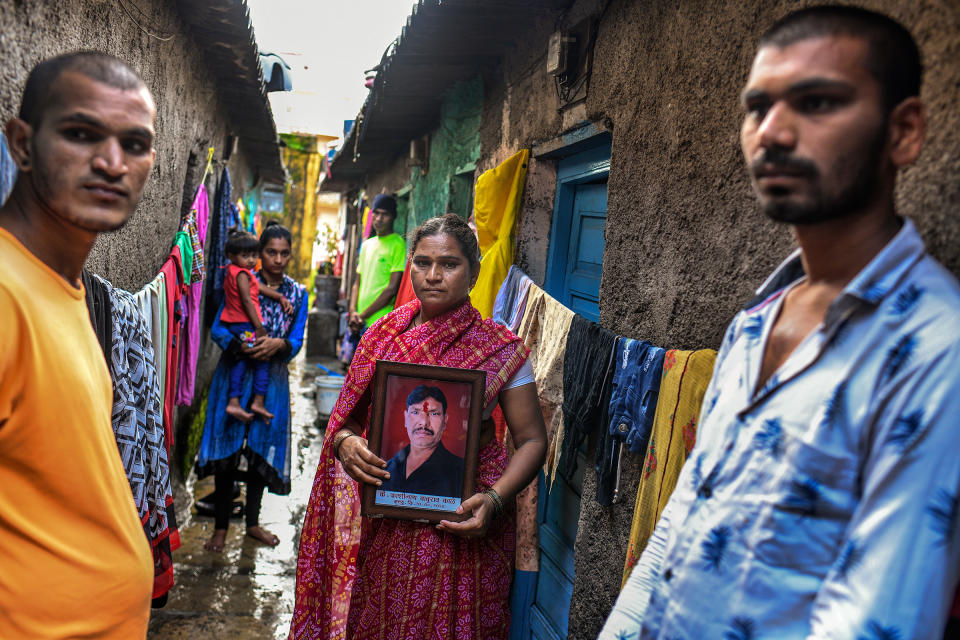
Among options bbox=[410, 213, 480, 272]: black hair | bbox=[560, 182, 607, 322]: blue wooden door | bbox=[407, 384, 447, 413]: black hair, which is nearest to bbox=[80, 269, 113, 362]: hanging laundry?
bbox=[407, 384, 447, 413]: black hair

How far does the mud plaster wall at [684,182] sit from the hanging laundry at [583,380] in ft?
0.58

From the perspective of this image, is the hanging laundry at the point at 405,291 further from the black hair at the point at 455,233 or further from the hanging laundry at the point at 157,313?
the black hair at the point at 455,233

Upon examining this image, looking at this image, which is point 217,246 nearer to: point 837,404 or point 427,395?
point 427,395

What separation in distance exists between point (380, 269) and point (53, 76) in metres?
5.74

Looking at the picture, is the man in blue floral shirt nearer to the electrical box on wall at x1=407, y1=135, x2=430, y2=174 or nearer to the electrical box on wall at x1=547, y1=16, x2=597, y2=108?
the electrical box on wall at x1=547, y1=16, x2=597, y2=108

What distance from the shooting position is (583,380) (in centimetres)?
251

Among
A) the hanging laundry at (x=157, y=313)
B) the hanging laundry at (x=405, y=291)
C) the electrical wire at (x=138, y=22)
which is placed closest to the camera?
the electrical wire at (x=138, y=22)

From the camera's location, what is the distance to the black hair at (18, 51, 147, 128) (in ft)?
4.52

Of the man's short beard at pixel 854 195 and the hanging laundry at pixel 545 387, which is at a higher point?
the man's short beard at pixel 854 195

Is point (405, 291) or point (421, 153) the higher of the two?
point (421, 153)

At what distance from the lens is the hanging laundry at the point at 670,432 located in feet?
6.21

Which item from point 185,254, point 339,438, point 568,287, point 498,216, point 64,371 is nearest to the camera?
point 64,371

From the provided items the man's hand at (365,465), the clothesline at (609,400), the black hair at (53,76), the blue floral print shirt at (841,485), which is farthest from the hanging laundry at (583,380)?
the black hair at (53,76)

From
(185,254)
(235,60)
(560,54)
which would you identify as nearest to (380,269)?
(235,60)
